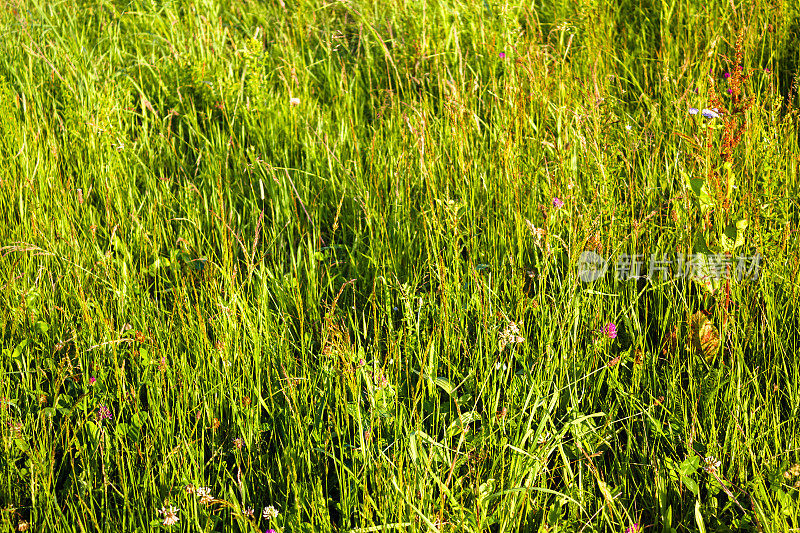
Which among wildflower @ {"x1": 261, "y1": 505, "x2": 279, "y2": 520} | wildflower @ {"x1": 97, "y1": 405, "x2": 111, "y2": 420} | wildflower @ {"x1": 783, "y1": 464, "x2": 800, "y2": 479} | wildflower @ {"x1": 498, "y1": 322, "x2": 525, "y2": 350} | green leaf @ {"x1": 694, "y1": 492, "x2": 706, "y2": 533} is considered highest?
wildflower @ {"x1": 498, "y1": 322, "x2": 525, "y2": 350}

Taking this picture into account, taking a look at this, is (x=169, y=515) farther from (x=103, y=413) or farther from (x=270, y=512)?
(x=103, y=413)

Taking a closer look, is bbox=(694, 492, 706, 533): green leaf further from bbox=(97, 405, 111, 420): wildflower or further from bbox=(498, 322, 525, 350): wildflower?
bbox=(97, 405, 111, 420): wildflower

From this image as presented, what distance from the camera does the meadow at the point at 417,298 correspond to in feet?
4.56

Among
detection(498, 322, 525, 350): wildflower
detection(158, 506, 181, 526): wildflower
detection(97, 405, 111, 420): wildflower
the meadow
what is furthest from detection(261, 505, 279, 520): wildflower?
detection(498, 322, 525, 350): wildflower

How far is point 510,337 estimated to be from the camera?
1603 mm

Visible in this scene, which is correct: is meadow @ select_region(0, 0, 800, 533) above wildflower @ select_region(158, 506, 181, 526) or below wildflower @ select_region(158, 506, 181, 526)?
above

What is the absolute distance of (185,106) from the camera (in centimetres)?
282

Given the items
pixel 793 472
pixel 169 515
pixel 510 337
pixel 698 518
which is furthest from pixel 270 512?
pixel 793 472

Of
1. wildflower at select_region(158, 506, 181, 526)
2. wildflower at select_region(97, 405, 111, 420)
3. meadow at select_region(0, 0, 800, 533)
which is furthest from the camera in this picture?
wildflower at select_region(97, 405, 111, 420)

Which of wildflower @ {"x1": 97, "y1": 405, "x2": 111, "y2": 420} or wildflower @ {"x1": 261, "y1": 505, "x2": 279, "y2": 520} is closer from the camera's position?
wildflower @ {"x1": 261, "y1": 505, "x2": 279, "y2": 520}

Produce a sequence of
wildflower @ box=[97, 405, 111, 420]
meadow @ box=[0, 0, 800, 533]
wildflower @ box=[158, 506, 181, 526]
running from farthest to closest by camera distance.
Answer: wildflower @ box=[97, 405, 111, 420]
meadow @ box=[0, 0, 800, 533]
wildflower @ box=[158, 506, 181, 526]

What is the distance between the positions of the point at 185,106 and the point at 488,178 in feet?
4.63

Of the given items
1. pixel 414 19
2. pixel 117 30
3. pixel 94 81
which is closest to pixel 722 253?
pixel 414 19

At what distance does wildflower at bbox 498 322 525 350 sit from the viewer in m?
1.60
